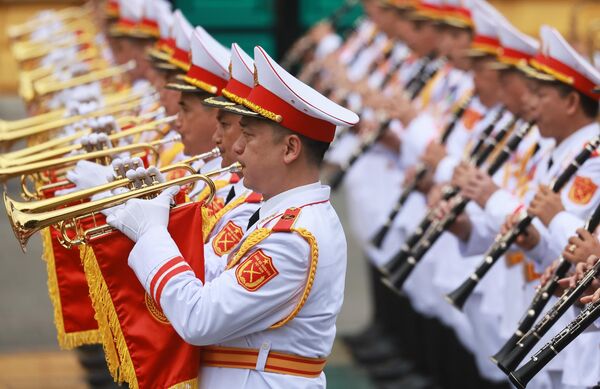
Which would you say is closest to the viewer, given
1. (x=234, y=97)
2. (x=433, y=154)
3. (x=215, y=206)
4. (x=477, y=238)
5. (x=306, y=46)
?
(x=234, y=97)

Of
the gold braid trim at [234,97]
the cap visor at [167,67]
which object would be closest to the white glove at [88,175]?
the gold braid trim at [234,97]

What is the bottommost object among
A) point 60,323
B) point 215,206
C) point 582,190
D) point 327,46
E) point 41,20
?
point 41,20

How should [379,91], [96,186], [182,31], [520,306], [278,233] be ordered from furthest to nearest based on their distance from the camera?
[379,91], [520,306], [182,31], [96,186], [278,233]

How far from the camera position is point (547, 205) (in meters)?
5.43

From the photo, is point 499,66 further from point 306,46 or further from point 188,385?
point 306,46

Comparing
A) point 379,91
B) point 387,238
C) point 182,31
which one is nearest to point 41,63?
point 379,91

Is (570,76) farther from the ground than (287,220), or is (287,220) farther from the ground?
(570,76)

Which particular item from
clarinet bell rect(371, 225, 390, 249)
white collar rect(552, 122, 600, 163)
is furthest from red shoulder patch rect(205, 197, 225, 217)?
clarinet bell rect(371, 225, 390, 249)

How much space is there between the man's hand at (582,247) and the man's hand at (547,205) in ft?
1.53

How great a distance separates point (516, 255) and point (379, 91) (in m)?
3.19

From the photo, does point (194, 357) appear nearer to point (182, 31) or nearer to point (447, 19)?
point (182, 31)

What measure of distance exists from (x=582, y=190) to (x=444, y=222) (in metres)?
1.15

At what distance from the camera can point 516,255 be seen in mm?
6461

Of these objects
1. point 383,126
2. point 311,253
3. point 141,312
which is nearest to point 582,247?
point 311,253
